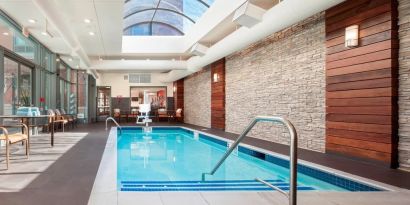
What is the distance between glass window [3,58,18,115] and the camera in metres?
7.00

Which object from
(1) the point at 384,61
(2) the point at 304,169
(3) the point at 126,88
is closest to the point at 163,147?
(2) the point at 304,169

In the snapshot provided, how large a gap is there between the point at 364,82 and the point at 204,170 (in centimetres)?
285

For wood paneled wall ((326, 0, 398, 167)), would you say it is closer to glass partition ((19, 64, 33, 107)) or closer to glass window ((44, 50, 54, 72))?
glass partition ((19, 64, 33, 107))

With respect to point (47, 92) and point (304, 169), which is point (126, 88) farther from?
point (304, 169)

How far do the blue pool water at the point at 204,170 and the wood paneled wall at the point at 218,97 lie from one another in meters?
3.43

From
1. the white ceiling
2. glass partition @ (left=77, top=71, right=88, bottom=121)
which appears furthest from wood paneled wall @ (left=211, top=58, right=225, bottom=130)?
glass partition @ (left=77, top=71, right=88, bottom=121)

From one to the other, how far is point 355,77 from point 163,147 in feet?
15.8

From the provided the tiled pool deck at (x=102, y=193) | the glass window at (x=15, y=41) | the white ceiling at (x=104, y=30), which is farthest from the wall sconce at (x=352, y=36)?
the glass window at (x=15, y=41)

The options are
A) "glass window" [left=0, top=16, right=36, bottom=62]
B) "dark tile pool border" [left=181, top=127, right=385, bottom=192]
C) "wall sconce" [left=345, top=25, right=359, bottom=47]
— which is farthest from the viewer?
"glass window" [left=0, top=16, right=36, bottom=62]

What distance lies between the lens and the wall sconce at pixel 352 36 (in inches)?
191

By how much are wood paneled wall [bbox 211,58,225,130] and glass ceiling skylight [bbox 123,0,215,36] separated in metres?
1.97

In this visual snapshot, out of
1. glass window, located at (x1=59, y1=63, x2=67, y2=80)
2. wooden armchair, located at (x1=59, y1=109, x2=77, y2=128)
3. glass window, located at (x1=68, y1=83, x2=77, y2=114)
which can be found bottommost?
wooden armchair, located at (x1=59, y1=109, x2=77, y2=128)

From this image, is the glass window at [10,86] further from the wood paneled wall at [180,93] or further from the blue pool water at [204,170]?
the wood paneled wall at [180,93]

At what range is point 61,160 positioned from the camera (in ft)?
15.8
